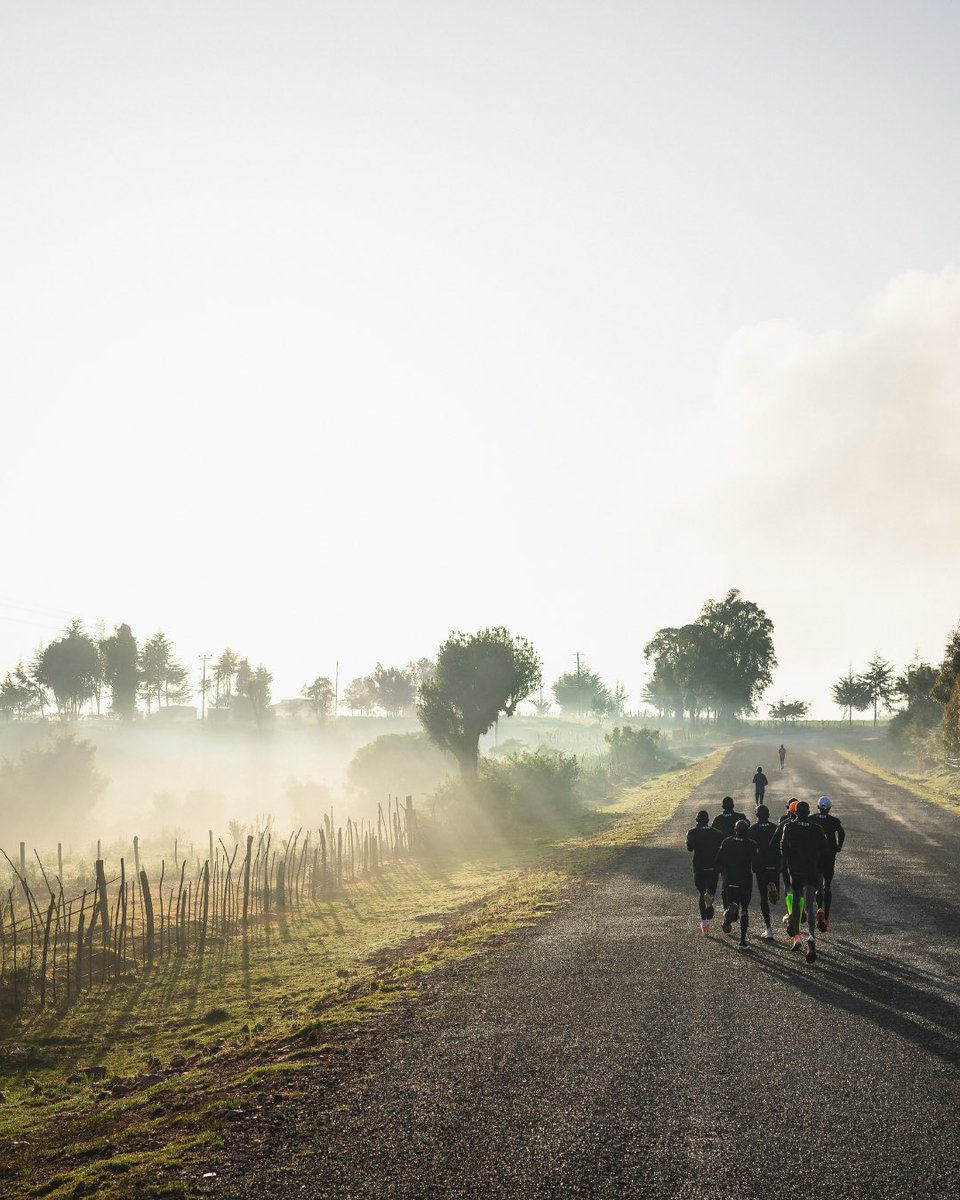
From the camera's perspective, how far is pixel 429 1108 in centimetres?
823

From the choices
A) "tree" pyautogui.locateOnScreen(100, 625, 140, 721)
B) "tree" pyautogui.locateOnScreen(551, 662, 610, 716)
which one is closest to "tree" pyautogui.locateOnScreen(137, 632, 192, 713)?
"tree" pyautogui.locateOnScreen(100, 625, 140, 721)

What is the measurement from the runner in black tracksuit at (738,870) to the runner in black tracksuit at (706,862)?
0.39 metres

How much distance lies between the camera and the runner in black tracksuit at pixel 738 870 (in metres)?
14.6

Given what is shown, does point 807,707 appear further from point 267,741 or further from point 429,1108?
point 429,1108

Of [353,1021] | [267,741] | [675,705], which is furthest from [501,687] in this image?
[675,705]

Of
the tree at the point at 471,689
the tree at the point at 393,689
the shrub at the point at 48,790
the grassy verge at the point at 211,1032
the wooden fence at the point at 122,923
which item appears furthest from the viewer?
the tree at the point at 393,689

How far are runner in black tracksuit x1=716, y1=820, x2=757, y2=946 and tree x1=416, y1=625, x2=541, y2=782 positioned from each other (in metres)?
30.0

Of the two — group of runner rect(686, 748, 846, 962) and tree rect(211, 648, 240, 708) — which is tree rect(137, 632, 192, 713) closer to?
tree rect(211, 648, 240, 708)

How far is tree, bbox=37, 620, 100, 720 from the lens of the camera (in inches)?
4456

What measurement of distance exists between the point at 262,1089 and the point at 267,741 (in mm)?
114135

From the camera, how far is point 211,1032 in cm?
1307

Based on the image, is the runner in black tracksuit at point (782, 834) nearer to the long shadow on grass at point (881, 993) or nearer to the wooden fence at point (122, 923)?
the long shadow on grass at point (881, 993)

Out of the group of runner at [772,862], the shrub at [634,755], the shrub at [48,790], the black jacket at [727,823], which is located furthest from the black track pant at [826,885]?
the shrub at [48,790]

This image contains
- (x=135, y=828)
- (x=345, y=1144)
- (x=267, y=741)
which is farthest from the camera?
(x=267, y=741)
